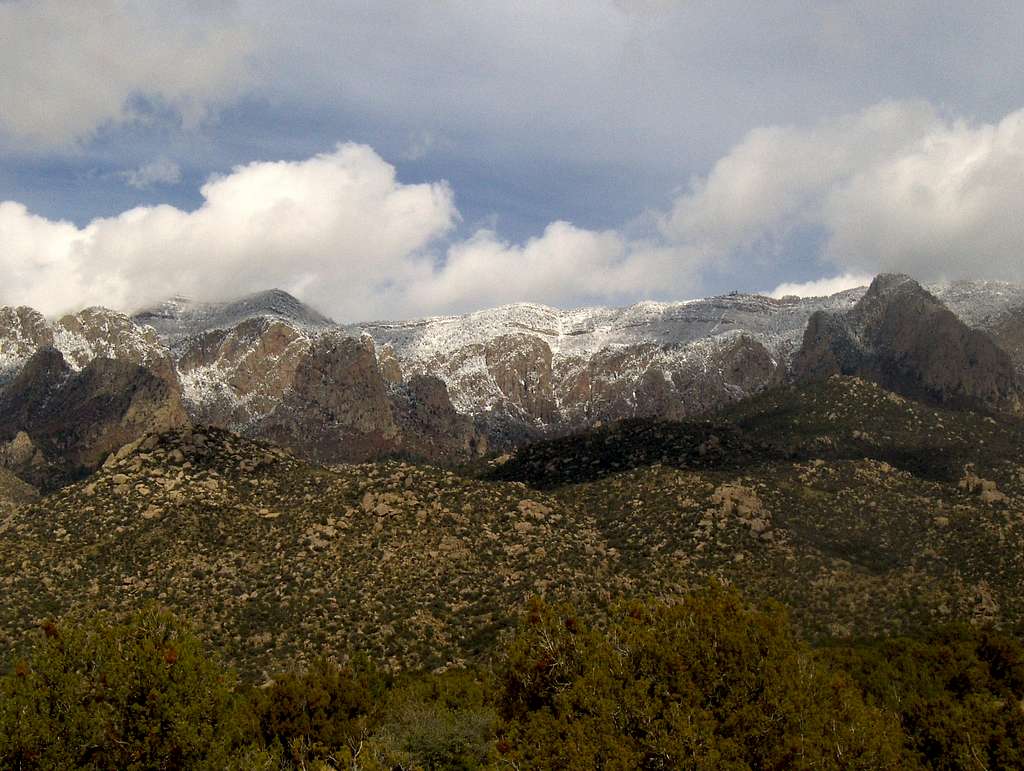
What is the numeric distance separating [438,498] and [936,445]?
8984 centimetres

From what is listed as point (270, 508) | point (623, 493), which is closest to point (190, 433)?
point (270, 508)

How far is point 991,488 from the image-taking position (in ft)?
338

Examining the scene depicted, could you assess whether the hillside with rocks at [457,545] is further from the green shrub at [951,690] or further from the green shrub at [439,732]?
the green shrub at [439,732]

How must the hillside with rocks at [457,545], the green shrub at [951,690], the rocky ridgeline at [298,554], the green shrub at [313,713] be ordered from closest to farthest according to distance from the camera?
the green shrub at [951,690]
the green shrub at [313,713]
the rocky ridgeline at [298,554]
the hillside with rocks at [457,545]

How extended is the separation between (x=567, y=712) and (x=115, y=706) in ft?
63.0

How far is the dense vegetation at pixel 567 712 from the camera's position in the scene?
29.9m

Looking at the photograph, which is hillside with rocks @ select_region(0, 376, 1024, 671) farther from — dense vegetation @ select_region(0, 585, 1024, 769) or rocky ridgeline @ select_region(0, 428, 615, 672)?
dense vegetation @ select_region(0, 585, 1024, 769)

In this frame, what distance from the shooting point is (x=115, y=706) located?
3516 cm

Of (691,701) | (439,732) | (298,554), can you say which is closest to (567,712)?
(691,701)

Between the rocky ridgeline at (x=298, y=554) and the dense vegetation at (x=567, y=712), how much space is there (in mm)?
20427

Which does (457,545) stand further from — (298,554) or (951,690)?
(951,690)

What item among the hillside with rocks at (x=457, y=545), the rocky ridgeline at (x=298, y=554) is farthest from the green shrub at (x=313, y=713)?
the hillside with rocks at (x=457, y=545)

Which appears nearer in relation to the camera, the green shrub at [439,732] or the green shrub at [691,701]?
the green shrub at [691,701]

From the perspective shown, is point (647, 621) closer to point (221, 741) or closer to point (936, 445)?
point (221, 741)
